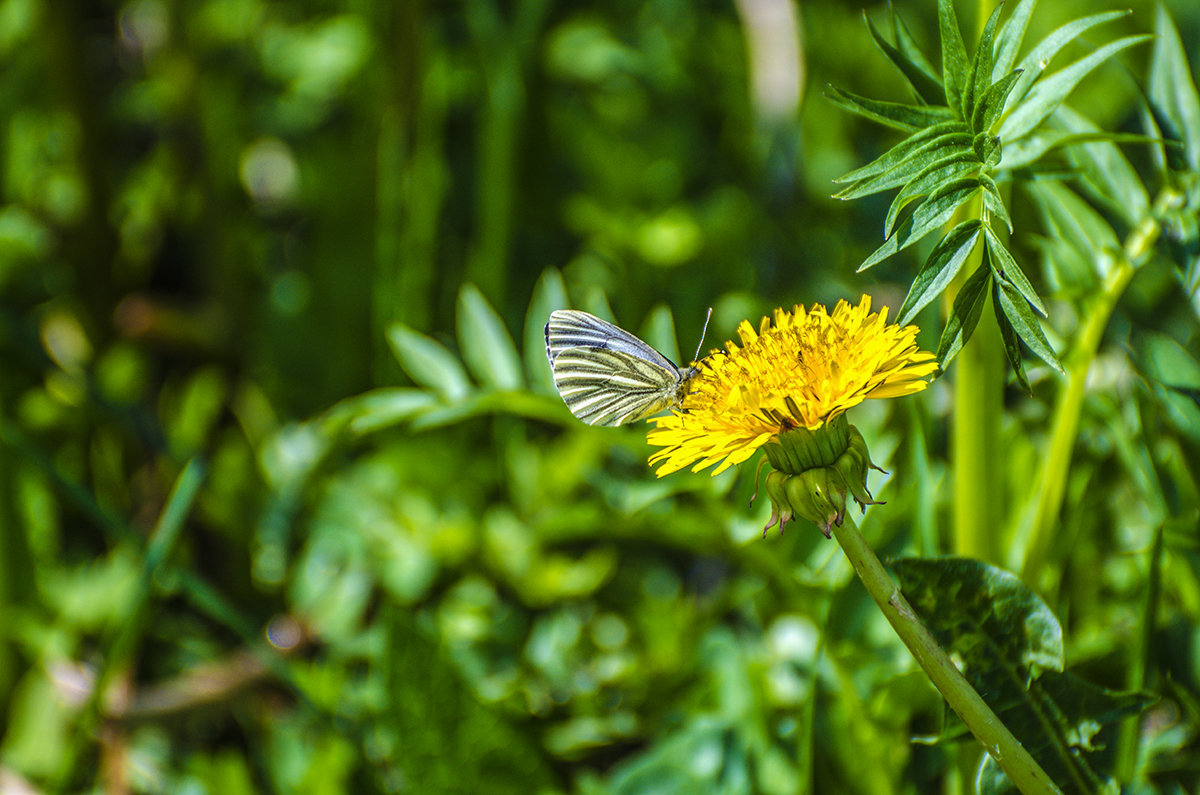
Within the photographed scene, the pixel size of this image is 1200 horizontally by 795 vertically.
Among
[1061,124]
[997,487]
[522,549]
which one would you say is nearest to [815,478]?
[997,487]

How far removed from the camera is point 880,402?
89 centimetres

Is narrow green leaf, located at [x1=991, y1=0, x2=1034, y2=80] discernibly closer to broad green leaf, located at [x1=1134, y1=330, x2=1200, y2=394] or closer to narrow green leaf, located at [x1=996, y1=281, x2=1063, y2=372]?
narrow green leaf, located at [x1=996, y1=281, x2=1063, y2=372]

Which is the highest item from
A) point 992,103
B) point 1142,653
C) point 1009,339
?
point 992,103

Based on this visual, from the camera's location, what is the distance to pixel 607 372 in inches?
22.1

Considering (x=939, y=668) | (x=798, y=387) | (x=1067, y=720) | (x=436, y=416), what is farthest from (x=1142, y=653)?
(x=436, y=416)

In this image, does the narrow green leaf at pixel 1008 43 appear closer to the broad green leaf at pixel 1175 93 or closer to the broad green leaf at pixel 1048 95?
the broad green leaf at pixel 1048 95

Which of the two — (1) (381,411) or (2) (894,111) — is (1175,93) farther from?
(1) (381,411)

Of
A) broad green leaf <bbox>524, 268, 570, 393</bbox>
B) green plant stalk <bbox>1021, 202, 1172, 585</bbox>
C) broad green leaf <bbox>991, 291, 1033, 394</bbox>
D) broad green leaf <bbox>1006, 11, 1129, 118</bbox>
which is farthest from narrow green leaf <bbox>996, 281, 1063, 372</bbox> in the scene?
broad green leaf <bbox>524, 268, 570, 393</bbox>

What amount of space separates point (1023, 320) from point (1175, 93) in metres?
0.33

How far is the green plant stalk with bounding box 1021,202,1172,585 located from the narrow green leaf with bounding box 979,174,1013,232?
22 cm

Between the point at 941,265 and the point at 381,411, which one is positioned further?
the point at 381,411

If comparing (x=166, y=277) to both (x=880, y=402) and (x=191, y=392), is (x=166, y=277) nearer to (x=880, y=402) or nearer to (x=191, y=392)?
(x=191, y=392)

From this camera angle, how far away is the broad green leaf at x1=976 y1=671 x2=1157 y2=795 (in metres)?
0.52

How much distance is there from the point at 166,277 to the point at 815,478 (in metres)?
1.33
